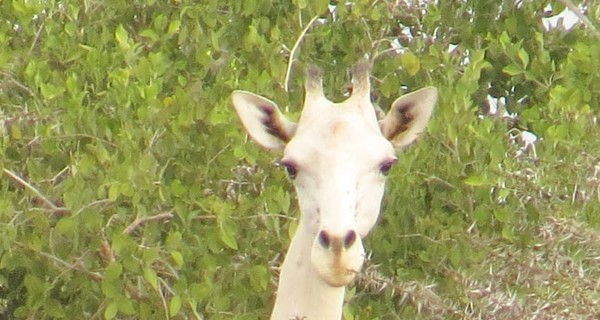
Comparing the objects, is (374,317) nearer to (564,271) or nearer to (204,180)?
(204,180)

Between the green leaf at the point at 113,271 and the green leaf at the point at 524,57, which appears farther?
the green leaf at the point at 524,57

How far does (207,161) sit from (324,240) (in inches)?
96.8

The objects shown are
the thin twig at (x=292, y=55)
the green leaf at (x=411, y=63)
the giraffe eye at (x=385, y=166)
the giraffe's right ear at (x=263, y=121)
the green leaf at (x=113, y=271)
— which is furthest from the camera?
the green leaf at (x=411, y=63)

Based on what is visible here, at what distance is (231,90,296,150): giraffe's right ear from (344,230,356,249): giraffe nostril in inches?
32.7

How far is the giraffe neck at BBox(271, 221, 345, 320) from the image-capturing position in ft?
21.4

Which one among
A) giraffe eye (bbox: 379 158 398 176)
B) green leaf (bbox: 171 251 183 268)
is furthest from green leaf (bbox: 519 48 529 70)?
giraffe eye (bbox: 379 158 398 176)

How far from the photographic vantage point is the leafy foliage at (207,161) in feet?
26.8

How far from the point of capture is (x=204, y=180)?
27.8 ft

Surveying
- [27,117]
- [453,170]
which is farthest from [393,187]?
[27,117]

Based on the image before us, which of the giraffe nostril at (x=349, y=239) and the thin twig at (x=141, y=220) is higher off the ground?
the giraffe nostril at (x=349, y=239)

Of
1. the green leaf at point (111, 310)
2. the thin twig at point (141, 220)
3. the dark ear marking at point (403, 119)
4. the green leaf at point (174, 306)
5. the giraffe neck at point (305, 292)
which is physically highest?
the dark ear marking at point (403, 119)

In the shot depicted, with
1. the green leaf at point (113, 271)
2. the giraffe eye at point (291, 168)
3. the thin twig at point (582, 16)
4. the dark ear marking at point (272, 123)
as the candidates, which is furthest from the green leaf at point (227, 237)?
the thin twig at point (582, 16)

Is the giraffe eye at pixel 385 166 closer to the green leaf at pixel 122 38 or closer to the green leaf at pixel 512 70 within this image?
the green leaf at pixel 122 38

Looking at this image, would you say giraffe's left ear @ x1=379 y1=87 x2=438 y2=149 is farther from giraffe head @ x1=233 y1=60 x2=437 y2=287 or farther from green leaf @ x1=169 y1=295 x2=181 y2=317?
green leaf @ x1=169 y1=295 x2=181 y2=317
